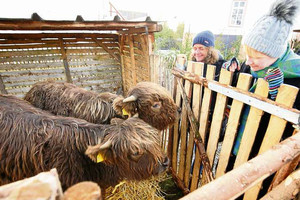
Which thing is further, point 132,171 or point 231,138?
point 231,138

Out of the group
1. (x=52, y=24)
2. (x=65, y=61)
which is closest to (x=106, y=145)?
(x=52, y=24)

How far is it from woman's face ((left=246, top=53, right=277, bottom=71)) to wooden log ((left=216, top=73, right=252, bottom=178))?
0.22 metres

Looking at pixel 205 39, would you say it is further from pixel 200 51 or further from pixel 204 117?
pixel 204 117

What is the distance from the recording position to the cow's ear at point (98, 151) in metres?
1.74

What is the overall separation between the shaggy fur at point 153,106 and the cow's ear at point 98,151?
126cm

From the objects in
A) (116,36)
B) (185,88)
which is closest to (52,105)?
(185,88)

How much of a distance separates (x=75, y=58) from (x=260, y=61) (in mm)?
7396

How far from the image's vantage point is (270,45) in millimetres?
1710

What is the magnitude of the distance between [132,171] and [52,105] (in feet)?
8.56

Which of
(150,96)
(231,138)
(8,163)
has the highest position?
(150,96)

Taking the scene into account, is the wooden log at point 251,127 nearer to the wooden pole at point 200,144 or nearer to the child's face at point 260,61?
the child's face at point 260,61

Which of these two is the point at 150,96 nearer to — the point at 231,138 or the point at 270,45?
the point at 231,138

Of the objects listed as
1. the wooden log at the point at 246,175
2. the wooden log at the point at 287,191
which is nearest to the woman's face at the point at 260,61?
the wooden log at the point at 246,175

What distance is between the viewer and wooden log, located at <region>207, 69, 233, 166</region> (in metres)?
2.10
